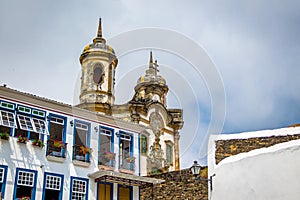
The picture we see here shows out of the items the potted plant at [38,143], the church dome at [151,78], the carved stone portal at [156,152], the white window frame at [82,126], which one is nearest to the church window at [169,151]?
the carved stone portal at [156,152]

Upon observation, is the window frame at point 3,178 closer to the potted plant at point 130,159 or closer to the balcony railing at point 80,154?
the balcony railing at point 80,154

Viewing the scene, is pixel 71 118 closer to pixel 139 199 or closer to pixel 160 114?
pixel 139 199

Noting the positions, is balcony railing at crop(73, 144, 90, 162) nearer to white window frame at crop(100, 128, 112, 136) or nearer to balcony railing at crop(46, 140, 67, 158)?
balcony railing at crop(46, 140, 67, 158)

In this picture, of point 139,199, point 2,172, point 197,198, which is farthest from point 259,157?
point 2,172

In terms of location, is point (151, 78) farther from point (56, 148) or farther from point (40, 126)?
point (40, 126)

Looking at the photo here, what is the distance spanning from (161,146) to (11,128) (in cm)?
1571

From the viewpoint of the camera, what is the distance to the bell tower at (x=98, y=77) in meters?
33.3

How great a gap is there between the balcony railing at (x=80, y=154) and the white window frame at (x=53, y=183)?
1364 mm

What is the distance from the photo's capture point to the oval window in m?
34.6

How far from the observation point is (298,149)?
552 inches

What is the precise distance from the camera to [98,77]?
114ft

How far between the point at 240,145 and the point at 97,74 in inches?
751

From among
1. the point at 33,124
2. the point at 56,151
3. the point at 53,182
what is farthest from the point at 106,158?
the point at 33,124

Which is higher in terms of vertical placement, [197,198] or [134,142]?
[134,142]
